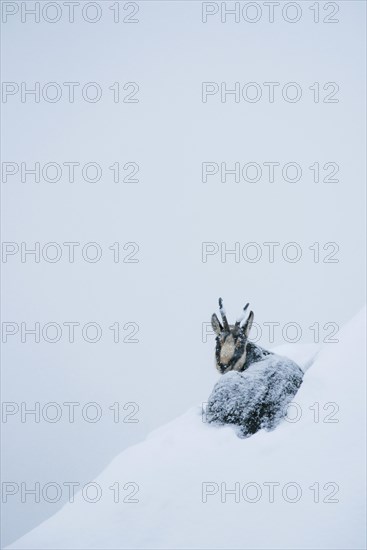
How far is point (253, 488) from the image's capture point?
827 centimetres

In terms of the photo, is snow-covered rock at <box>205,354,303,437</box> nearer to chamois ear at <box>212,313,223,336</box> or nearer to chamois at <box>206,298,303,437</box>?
chamois at <box>206,298,303,437</box>

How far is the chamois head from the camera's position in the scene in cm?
1200

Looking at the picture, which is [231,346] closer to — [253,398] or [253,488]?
[253,398]

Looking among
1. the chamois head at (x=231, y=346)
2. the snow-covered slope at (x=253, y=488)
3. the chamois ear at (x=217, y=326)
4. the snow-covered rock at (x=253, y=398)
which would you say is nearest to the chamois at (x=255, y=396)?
the snow-covered rock at (x=253, y=398)

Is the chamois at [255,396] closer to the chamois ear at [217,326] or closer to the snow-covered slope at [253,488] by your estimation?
the snow-covered slope at [253,488]

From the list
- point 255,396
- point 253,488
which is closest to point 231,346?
point 255,396

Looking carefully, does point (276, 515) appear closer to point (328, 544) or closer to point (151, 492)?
point (328, 544)

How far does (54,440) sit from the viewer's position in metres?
120

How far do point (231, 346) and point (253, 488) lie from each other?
4171 millimetres

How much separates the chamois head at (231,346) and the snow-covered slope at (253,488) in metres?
2.33

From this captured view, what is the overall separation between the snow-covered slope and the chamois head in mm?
2330

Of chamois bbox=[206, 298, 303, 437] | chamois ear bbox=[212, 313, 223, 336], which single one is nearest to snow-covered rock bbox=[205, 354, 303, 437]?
chamois bbox=[206, 298, 303, 437]

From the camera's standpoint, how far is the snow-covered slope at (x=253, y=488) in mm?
7500

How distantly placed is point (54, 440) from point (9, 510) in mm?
27465
